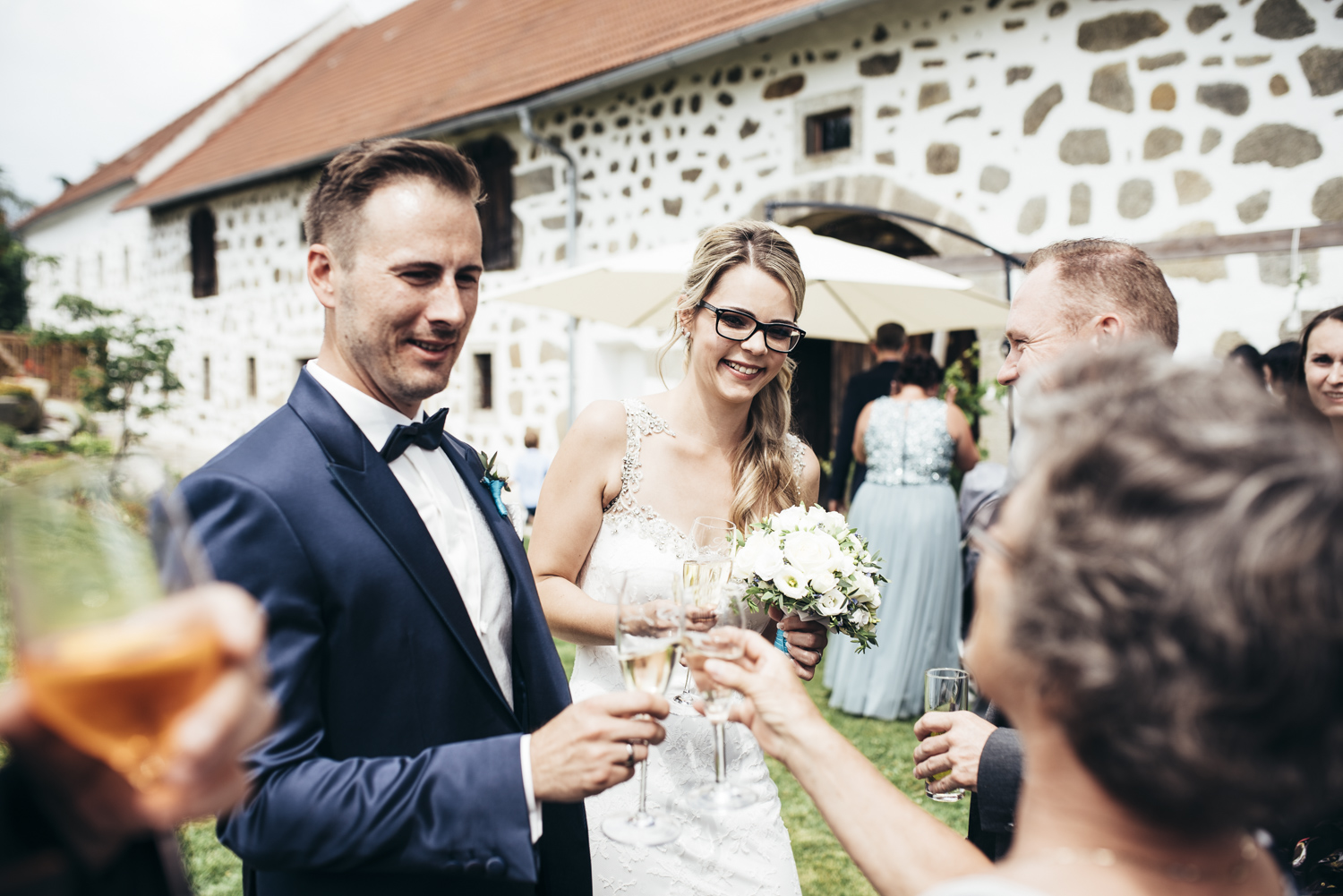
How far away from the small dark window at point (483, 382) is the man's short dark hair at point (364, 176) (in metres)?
10.6

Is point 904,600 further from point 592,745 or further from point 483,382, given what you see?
point 483,382

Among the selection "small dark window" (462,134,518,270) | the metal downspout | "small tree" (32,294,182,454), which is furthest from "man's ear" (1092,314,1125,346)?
"small tree" (32,294,182,454)

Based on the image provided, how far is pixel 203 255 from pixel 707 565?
19.0 meters

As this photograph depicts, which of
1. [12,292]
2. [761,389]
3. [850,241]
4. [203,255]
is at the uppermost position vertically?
[12,292]

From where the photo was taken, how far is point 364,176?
177 centimetres

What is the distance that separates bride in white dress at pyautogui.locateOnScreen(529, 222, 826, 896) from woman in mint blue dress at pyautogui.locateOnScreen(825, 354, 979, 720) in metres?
3.09

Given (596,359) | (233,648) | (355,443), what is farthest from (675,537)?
(596,359)

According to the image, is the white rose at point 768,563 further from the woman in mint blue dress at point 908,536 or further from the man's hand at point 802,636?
the woman in mint blue dress at point 908,536

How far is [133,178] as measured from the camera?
2084 centimetres

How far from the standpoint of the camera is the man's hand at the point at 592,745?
4.64 feet

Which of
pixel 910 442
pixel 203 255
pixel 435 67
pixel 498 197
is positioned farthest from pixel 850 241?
pixel 203 255

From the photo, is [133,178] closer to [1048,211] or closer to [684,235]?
[684,235]

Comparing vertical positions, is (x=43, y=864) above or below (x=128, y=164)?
below

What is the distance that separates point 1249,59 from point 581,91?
6583 millimetres
